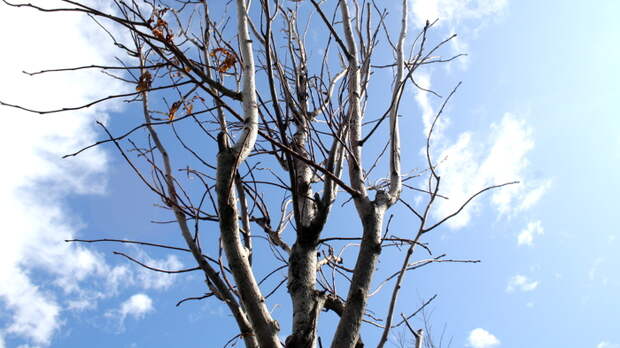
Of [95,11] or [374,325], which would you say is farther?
[374,325]

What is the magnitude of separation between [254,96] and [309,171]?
0.95 metres

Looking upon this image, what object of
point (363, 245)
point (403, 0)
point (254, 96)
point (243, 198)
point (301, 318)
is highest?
point (403, 0)

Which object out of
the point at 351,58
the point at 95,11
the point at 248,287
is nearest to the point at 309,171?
the point at 351,58

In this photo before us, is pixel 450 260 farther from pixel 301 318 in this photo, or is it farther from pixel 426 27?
pixel 426 27

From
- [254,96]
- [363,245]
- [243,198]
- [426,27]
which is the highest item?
[426,27]

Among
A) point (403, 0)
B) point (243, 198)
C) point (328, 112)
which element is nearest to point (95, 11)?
point (328, 112)

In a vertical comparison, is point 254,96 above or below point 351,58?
below

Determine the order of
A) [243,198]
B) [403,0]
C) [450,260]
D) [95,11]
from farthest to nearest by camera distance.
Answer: [403,0] → [243,198] → [450,260] → [95,11]

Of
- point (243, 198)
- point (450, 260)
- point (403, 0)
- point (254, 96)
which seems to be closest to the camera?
point (254, 96)

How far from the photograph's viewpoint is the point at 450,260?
187cm

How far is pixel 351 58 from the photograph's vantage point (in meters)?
1.95

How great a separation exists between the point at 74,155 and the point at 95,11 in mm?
565

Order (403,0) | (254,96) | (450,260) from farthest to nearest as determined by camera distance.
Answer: (403,0) < (450,260) < (254,96)

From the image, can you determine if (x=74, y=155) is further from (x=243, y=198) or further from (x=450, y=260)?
(x=450, y=260)
